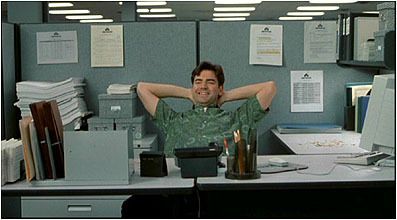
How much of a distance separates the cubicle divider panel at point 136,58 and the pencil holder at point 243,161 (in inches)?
50.7

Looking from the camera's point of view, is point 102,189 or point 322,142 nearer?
point 102,189

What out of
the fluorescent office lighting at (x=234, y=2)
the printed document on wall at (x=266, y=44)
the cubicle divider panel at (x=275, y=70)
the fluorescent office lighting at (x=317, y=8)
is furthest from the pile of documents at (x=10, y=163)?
the fluorescent office lighting at (x=317, y=8)

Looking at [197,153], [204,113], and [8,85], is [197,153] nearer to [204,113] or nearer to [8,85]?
[204,113]

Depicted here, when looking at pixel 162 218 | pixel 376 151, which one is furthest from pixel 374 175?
pixel 162 218

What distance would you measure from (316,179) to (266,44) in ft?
4.52

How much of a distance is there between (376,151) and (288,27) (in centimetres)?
116

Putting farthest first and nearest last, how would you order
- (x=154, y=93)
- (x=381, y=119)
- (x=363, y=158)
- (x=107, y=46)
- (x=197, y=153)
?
1. (x=107, y=46)
2. (x=154, y=93)
3. (x=363, y=158)
4. (x=381, y=119)
5. (x=197, y=153)

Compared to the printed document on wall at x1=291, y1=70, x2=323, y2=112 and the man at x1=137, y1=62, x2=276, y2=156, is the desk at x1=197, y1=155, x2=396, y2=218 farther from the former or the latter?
the printed document on wall at x1=291, y1=70, x2=323, y2=112

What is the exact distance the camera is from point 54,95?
2846 mm

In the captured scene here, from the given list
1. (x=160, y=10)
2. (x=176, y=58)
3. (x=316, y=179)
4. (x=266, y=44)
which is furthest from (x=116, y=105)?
(x=160, y=10)

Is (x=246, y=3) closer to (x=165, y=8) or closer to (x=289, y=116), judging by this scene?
(x=165, y=8)

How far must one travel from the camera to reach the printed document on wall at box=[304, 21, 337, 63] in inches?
122

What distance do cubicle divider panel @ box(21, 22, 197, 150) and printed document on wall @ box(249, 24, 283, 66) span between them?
32cm

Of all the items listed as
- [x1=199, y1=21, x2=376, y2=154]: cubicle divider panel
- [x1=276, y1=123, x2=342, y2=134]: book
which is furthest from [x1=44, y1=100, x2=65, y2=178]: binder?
[x1=276, y1=123, x2=342, y2=134]: book
